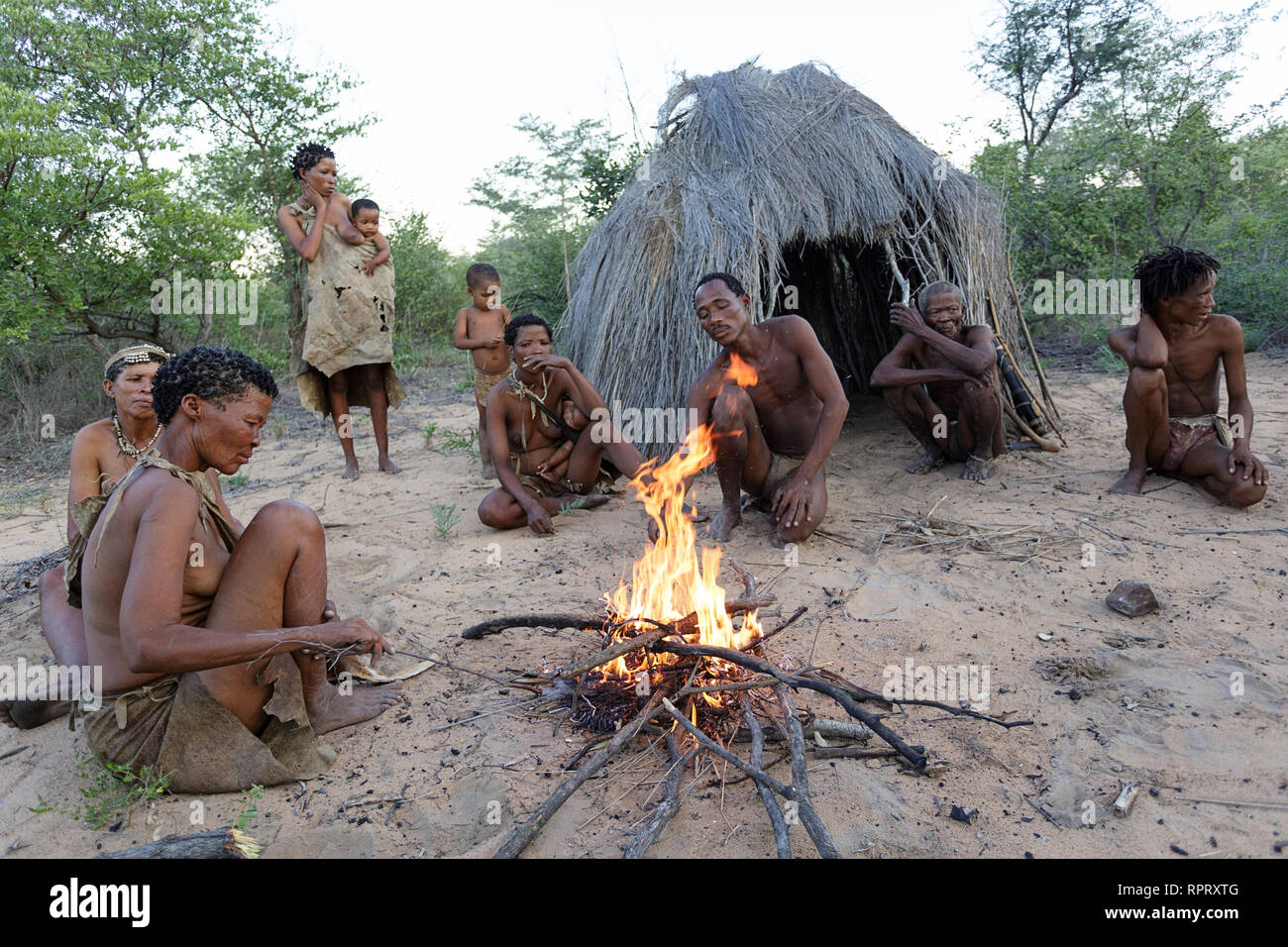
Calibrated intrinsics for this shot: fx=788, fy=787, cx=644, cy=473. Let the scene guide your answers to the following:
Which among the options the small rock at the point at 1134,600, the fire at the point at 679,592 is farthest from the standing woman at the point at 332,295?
the small rock at the point at 1134,600

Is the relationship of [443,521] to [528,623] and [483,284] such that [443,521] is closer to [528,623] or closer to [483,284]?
[528,623]

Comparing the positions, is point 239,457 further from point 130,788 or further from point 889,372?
point 889,372

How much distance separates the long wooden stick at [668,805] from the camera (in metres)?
1.83

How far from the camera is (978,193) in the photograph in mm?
5840

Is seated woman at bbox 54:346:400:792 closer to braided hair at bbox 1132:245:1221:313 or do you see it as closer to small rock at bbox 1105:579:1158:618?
small rock at bbox 1105:579:1158:618

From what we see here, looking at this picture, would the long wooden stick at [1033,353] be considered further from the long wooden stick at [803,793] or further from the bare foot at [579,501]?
the long wooden stick at [803,793]

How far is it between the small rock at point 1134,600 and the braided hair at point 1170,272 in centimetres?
181

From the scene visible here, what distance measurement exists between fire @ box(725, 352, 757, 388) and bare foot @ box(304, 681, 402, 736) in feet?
7.59

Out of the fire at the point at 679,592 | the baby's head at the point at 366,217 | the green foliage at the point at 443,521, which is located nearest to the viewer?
the fire at the point at 679,592

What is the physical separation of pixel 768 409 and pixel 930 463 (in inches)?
55.0

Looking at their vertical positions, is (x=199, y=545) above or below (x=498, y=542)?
above
